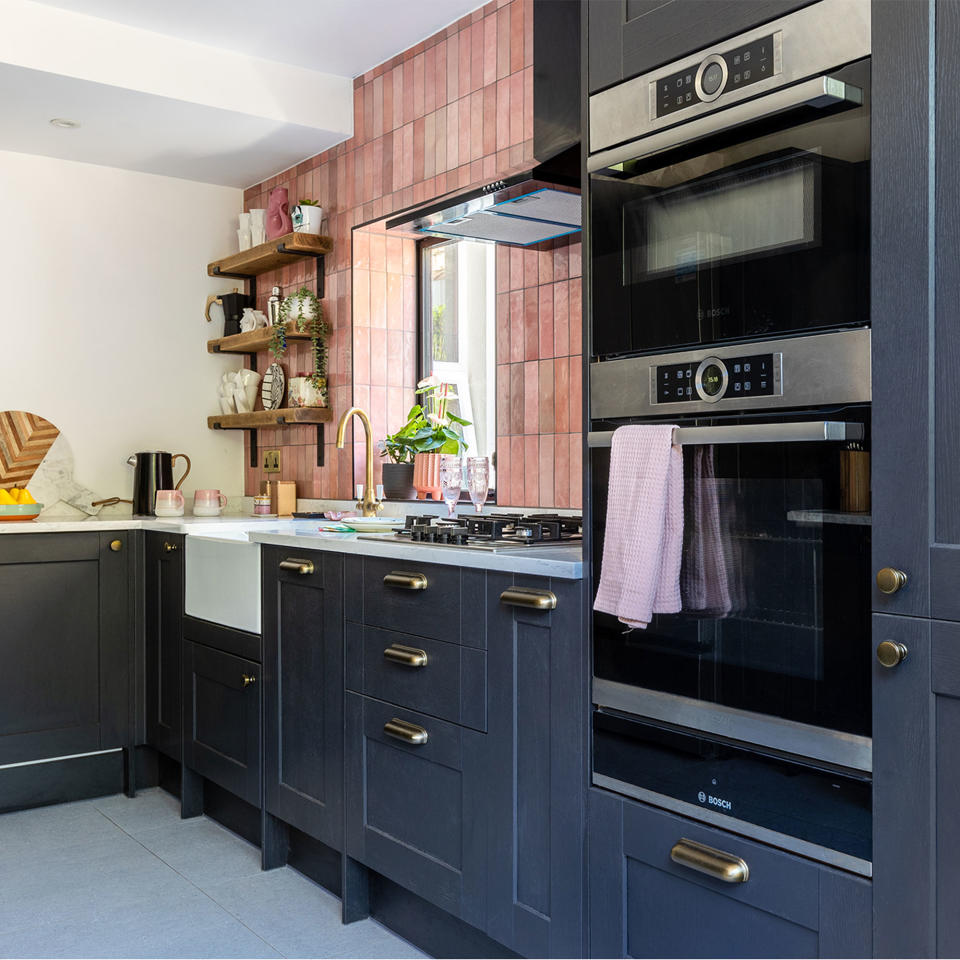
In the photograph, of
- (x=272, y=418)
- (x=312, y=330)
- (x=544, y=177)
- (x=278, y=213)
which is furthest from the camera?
(x=278, y=213)

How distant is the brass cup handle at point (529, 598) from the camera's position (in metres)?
1.76

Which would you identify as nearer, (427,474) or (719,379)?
(719,379)

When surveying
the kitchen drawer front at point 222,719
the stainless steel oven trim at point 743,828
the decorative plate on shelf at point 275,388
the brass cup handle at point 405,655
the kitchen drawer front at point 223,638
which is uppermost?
the decorative plate on shelf at point 275,388

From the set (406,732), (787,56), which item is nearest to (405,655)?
(406,732)

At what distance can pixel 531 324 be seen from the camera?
9.21ft

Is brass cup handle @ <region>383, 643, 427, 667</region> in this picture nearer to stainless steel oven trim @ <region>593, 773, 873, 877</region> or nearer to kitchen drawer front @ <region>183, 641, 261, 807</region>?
stainless steel oven trim @ <region>593, 773, 873, 877</region>

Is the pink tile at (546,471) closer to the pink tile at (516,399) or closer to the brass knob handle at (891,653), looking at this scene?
the pink tile at (516,399)

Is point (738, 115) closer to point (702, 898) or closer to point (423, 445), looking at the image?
point (702, 898)

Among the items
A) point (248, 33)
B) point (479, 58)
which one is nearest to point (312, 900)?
point (479, 58)

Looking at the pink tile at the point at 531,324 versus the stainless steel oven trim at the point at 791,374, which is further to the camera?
the pink tile at the point at 531,324

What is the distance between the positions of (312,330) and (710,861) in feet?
8.61

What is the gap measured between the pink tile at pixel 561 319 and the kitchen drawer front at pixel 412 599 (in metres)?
0.86

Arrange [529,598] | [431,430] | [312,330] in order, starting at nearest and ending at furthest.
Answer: [529,598] → [431,430] → [312,330]

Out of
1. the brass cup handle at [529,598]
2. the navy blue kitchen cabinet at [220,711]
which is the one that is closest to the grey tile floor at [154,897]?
the navy blue kitchen cabinet at [220,711]
